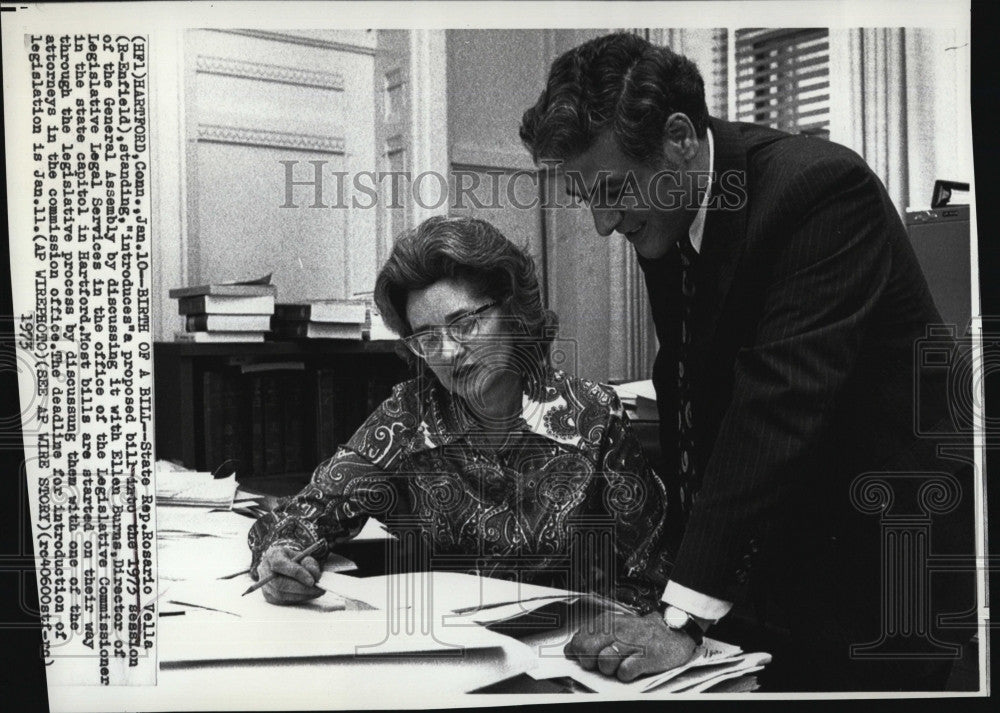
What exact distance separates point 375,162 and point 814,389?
71 cm

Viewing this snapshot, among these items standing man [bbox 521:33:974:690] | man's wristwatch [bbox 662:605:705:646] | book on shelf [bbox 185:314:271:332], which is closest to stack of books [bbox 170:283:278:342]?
book on shelf [bbox 185:314:271:332]

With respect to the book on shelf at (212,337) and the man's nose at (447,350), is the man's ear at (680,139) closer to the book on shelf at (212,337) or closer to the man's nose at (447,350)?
the man's nose at (447,350)

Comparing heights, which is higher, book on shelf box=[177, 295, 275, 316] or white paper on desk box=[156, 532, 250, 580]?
book on shelf box=[177, 295, 275, 316]

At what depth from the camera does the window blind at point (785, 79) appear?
4.48 ft

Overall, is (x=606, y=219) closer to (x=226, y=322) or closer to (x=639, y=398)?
(x=639, y=398)

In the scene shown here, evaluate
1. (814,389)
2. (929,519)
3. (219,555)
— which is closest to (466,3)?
(814,389)

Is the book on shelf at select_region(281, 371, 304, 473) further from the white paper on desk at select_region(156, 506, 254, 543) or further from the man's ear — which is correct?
the man's ear

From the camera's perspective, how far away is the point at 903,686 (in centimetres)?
134

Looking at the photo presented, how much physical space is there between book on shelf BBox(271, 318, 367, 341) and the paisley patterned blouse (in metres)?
0.11

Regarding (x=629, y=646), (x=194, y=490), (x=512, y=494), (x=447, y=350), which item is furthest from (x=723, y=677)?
(x=194, y=490)

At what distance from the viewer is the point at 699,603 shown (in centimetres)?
109

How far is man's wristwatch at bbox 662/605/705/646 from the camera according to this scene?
44.0 inches

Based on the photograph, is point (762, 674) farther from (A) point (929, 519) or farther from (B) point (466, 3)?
(B) point (466, 3)

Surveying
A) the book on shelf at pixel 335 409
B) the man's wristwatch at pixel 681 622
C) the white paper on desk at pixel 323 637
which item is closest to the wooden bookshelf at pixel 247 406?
the book on shelf at pixel 335 409
